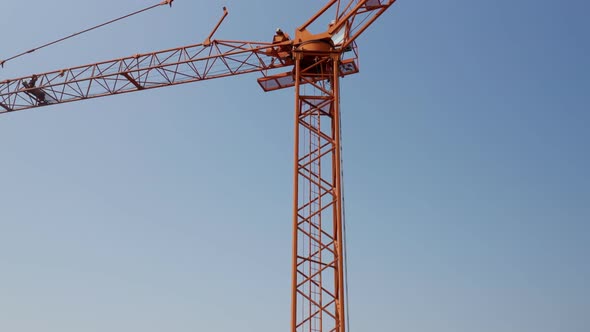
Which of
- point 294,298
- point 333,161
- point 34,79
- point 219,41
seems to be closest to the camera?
point 294,298

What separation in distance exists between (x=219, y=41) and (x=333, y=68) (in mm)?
6656

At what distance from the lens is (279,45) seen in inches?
931

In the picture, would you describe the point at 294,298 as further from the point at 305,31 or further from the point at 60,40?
the point at 60,40

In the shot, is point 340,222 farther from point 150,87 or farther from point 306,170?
point 150,87

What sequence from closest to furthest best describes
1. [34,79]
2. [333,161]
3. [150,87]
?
1. [333,161]
2. [150,87]
3. [34,79]

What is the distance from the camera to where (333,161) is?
21953 millimetres

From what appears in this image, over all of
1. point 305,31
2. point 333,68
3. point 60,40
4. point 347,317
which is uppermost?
point 60,40

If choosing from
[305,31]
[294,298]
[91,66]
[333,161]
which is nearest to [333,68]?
[305,31]

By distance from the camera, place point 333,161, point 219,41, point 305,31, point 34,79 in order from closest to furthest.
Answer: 1. point 333,161
2. point 305,31
3. point 219,41
4. point 34,79

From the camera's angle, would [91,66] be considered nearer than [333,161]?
No

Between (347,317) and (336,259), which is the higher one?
(336,259)

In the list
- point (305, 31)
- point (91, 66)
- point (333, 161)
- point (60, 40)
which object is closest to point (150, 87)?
point (91, 66)

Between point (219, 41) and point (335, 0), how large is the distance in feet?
22.6

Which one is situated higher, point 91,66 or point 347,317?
point 91,66
